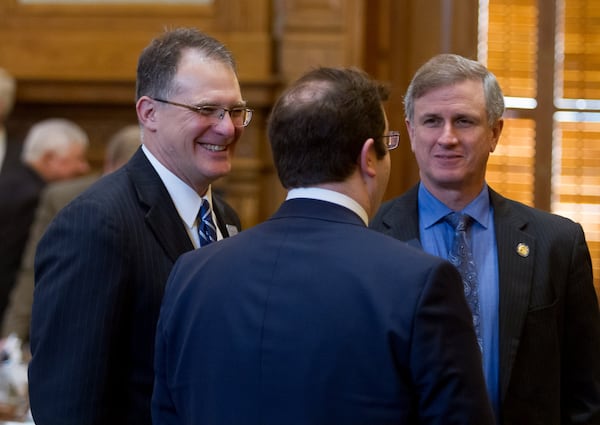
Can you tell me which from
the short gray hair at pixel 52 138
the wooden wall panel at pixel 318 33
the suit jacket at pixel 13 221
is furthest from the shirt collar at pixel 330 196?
the suit jacket at pixel 13 221

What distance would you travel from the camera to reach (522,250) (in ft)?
8.82

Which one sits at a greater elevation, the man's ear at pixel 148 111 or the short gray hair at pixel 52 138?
the man's ear at pixel 148 111

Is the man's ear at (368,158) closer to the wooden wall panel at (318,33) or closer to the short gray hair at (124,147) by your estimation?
the short gray hair at (124,147)

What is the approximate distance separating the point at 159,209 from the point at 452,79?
84cm

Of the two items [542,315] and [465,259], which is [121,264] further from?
[542,315]

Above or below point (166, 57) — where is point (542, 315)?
below

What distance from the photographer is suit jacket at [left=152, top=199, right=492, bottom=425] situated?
6.05 ft

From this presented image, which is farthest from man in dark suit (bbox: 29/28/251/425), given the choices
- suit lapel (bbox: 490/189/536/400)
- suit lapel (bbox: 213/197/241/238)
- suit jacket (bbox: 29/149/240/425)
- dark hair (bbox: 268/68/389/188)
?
suit lapel (bbox: 490/189/536/400)

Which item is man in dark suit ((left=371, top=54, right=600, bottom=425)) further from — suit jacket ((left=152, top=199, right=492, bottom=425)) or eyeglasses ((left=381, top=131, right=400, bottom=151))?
suit jacket ((left=152, top=199, right=492, bottom=425))

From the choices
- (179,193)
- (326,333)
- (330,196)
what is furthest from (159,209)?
(326,333)

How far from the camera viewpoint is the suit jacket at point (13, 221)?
5.25 metres

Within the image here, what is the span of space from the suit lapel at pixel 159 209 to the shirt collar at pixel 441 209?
67 centimetres

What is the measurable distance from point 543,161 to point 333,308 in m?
3.45

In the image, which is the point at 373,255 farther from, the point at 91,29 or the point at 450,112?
the point at 91,29
